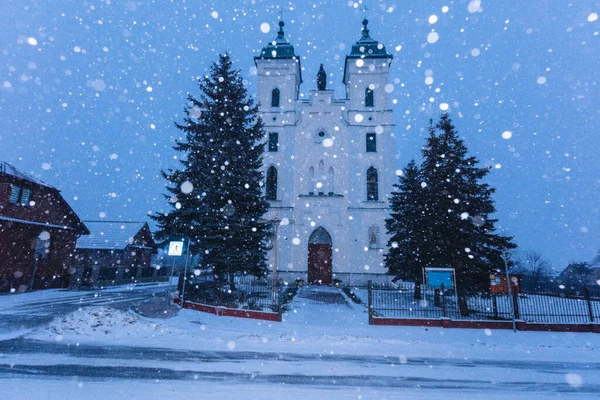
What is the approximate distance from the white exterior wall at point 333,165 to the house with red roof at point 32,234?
15257 millimetres

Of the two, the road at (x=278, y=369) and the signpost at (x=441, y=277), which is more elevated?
the signpost at (x=441, y=277)

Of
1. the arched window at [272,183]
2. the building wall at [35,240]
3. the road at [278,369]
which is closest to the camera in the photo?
the road at [278,369]

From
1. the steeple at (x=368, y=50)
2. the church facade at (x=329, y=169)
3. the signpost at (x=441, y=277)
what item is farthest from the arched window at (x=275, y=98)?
the signpost at (x=441, y=277)

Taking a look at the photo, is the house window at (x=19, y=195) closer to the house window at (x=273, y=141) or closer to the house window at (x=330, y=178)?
the house window at (x=273, y=141)

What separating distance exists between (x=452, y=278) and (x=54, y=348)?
12.6m

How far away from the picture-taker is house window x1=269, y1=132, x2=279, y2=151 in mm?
29219

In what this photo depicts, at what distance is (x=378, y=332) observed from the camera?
10.3 meters

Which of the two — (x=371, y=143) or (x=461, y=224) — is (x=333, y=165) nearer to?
(x=371, y=143)

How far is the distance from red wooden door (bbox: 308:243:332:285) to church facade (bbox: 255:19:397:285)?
8cm

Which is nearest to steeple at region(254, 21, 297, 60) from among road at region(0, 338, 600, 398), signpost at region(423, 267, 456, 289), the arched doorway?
the arched doorway

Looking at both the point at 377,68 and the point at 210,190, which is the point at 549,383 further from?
the point at 377,68

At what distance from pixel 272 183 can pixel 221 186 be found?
1434 cm

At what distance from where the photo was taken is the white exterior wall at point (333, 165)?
1053 inches

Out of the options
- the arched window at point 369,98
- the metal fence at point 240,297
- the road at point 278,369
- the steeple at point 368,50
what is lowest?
the road at point 278,369
